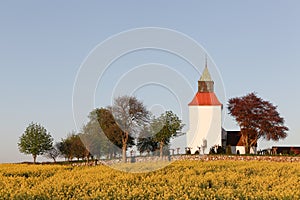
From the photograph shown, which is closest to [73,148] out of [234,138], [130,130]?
[130,130]

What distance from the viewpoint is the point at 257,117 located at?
63125 millimetres

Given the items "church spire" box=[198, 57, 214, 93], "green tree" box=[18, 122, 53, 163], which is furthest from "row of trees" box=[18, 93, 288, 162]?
"church spire" box=[198, 57, 214, 93]

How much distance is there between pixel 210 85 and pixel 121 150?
104 ft

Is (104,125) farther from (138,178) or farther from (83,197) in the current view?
(83,197)

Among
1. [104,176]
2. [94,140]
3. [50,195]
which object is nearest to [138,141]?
[94,140]

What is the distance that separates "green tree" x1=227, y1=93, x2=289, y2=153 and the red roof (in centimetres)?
768

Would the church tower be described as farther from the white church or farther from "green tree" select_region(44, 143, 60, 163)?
"green tree" select_region(44, 143, 60, 163)

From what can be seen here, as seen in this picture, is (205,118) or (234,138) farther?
(234,138)

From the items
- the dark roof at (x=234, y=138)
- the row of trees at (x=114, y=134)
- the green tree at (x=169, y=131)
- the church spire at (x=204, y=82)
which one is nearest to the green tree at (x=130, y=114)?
the row of trees at (x=114, y=134)

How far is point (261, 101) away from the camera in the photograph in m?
64.3

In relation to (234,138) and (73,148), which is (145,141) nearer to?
(73,148)

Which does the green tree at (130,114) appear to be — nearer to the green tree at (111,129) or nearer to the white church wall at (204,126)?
the green tree at (111,129)

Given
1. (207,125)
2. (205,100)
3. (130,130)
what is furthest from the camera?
(207,125)

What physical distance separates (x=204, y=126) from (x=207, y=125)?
6.18 feet
